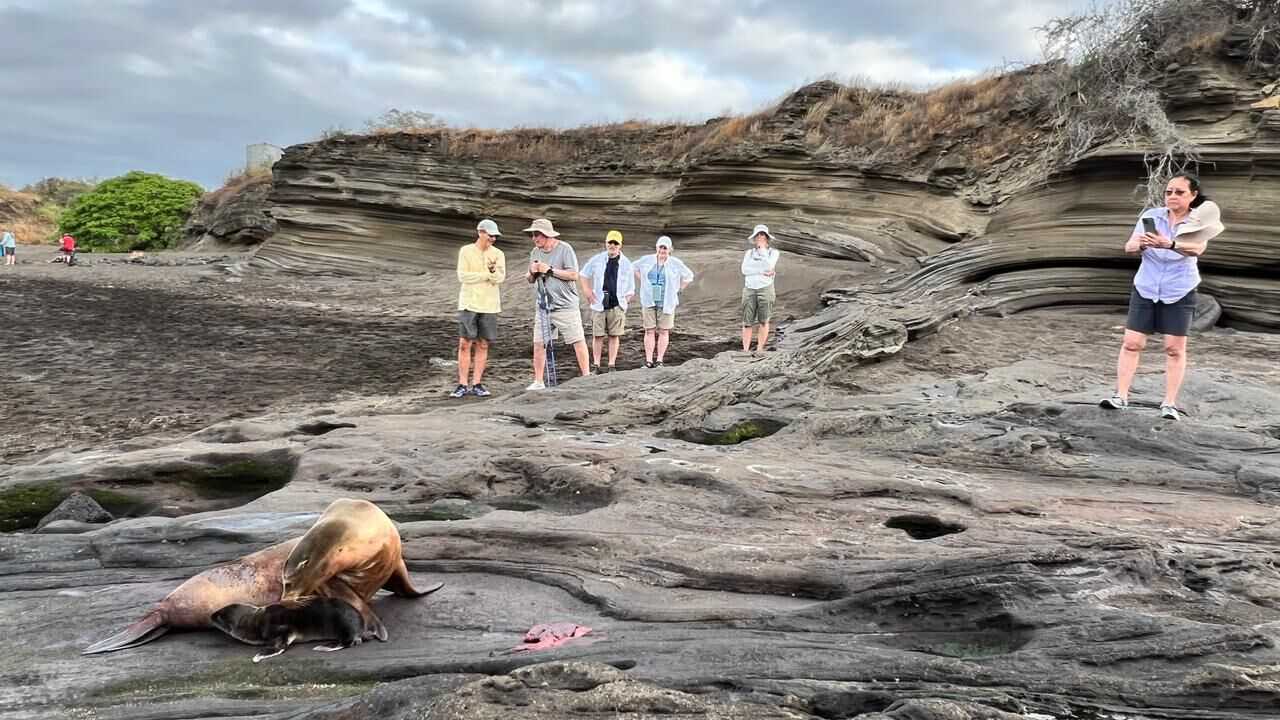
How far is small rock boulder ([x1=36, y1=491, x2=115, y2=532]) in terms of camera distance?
4.82m

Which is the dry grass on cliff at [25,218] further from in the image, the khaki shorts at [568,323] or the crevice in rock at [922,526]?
the crevice in rock at [922,526]

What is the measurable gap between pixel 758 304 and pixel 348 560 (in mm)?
7622

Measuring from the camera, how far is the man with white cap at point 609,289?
9.33 metres

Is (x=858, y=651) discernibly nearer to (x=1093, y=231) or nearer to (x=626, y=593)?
(x=626, y=593)

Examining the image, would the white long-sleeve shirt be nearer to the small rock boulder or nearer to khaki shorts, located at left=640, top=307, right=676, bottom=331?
khaki shorts, located at left=640, top=307, right=676, bottom=331

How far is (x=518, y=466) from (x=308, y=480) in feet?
4.37

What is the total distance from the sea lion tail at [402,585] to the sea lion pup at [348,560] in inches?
0.5

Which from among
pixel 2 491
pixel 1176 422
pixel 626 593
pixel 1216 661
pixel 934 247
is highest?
pixel 934 247

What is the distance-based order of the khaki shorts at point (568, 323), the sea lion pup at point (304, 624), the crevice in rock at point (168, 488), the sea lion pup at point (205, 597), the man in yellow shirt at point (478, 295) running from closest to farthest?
the sea lion pup at point (304, 624) → the sea lion pup at point (205, 597) → the crevice in rock at point (168, 488) → the man in yellow shirt at point (478, 295) → the khaki shorts at point (568, 323)

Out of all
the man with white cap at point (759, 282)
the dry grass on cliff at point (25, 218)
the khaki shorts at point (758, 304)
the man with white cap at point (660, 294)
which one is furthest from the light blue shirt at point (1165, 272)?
the dry grass on cliff at point (25, 218)

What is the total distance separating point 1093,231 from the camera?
36.2 feet

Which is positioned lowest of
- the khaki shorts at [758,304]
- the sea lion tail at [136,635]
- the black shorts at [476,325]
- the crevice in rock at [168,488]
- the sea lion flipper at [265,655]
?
the crevice in rock at [168,488]

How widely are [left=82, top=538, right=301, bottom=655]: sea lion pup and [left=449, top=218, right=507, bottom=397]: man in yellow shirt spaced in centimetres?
509

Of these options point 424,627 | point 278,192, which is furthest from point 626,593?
point 278,192
